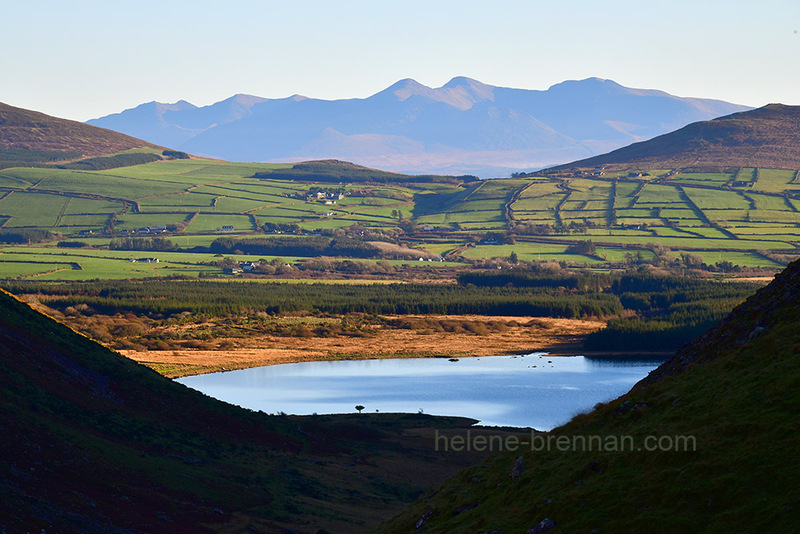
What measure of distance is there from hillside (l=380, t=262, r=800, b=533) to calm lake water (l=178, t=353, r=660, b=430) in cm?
3767

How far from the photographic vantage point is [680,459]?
72.6ft

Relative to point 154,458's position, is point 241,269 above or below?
below

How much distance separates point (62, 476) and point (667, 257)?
176m

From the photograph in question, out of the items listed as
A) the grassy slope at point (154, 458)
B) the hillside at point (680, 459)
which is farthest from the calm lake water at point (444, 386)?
the hillside at point (680, 459)

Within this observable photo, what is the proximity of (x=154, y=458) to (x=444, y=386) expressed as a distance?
177 feet

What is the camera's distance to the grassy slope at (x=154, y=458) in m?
31.5

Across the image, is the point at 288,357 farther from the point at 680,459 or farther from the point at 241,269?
the point at 680,459

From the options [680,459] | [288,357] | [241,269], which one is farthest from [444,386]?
[241,269]

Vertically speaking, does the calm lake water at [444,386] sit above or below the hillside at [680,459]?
below

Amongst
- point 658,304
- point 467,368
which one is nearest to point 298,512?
point 467,368

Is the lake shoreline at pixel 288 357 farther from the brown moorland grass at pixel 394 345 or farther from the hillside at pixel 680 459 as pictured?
the hillside at pixel 680 459

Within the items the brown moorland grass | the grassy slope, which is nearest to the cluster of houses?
the brown moorland grass

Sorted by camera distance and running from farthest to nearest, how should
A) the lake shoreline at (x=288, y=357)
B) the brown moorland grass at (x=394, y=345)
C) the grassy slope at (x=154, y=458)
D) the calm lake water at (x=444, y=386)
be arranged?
the brown moorland grass at (x=394, y=345) < the lake shoreline at (x=288, y=357) < the calm lake water at (x=444, y=386) < the grassy slope at (x=154, y=458)

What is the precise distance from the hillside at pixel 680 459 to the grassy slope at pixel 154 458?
901 cm
